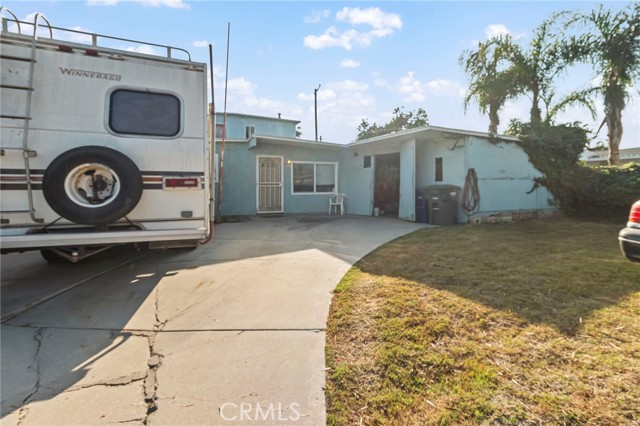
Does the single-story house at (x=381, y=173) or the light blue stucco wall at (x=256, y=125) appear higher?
the light blue stucco wall at (x=256, y=125)

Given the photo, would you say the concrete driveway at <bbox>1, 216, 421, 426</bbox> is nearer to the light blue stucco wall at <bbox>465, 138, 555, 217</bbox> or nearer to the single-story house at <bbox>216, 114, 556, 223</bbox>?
the single-story house at <bbox>216, 114, 556, 223</bbox>

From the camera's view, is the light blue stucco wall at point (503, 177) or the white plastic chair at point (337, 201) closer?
the light blue stucco wall at point (503, 177)

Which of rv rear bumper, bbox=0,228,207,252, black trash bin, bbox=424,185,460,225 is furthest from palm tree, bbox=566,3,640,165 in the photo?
rv rear bumper, bbox=0,228,207,252

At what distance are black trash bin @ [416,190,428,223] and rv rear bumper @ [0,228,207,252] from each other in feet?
23.0

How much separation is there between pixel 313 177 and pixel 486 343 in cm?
971

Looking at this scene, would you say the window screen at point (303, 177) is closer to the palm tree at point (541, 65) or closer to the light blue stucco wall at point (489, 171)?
the light blue stucco wall at point (489, 171)

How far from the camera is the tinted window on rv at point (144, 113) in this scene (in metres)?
3.48

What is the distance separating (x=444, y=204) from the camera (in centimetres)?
824

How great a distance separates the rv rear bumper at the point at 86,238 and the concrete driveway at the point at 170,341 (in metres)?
0.69

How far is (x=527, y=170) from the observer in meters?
9.43

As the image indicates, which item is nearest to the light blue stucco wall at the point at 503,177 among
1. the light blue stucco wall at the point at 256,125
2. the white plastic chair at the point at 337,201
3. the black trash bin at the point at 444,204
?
the black trash bin at the point at 444,204

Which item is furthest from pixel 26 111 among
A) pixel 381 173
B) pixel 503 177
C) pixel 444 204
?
pixel 381 173

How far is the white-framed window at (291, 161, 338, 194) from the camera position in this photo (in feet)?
37.1

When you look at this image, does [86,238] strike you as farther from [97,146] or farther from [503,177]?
[503,177]
